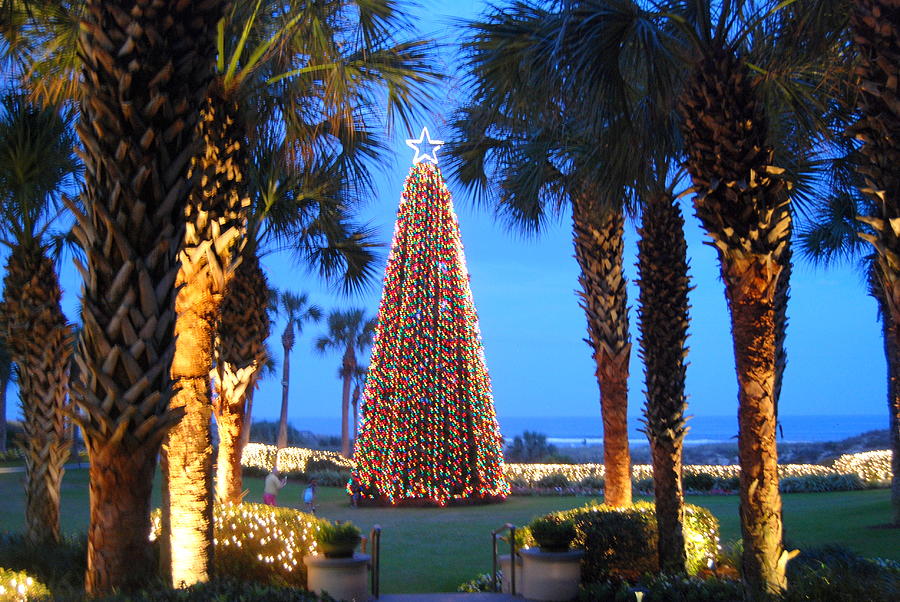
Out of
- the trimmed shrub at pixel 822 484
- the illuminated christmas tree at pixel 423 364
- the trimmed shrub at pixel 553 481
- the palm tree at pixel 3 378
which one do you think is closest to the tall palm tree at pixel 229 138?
the illuminated christmas tree at pixel 423 364

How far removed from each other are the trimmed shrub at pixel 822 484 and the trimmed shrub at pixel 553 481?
22.2 feet

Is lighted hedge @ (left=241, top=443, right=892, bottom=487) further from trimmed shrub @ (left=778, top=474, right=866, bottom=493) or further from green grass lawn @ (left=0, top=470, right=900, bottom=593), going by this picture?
green grass lawn @ (left=0, top=470, right=900, bottom=593)

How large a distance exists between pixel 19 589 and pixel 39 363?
565 cm

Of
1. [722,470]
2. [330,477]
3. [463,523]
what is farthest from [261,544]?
[722,470]

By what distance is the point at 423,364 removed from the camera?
19938 millimetres

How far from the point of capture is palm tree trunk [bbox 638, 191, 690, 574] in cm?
1031

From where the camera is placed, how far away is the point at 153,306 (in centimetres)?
500

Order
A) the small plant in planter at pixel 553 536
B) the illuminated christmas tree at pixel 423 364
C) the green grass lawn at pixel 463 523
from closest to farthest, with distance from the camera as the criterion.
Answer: the small plant in planter at pixel 553 536
the green grass lawn at pixel 463 523
the illuminated christmas tree at pixel 423 364

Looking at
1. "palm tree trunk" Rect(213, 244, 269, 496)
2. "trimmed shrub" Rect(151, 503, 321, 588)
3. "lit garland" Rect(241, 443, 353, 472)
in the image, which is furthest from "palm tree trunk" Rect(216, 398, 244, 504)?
"lit garland" Rect(241, 443, 353, 472)

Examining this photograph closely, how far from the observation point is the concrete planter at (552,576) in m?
9.30

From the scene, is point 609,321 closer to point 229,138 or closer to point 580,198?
point 580,198

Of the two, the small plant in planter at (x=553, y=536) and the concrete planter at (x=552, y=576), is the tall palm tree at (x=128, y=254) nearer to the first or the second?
the concrete planter at (x=552, y=576)

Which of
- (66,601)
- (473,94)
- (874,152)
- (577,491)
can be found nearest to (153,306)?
(66,601)

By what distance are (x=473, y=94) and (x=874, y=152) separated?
16.3ft
